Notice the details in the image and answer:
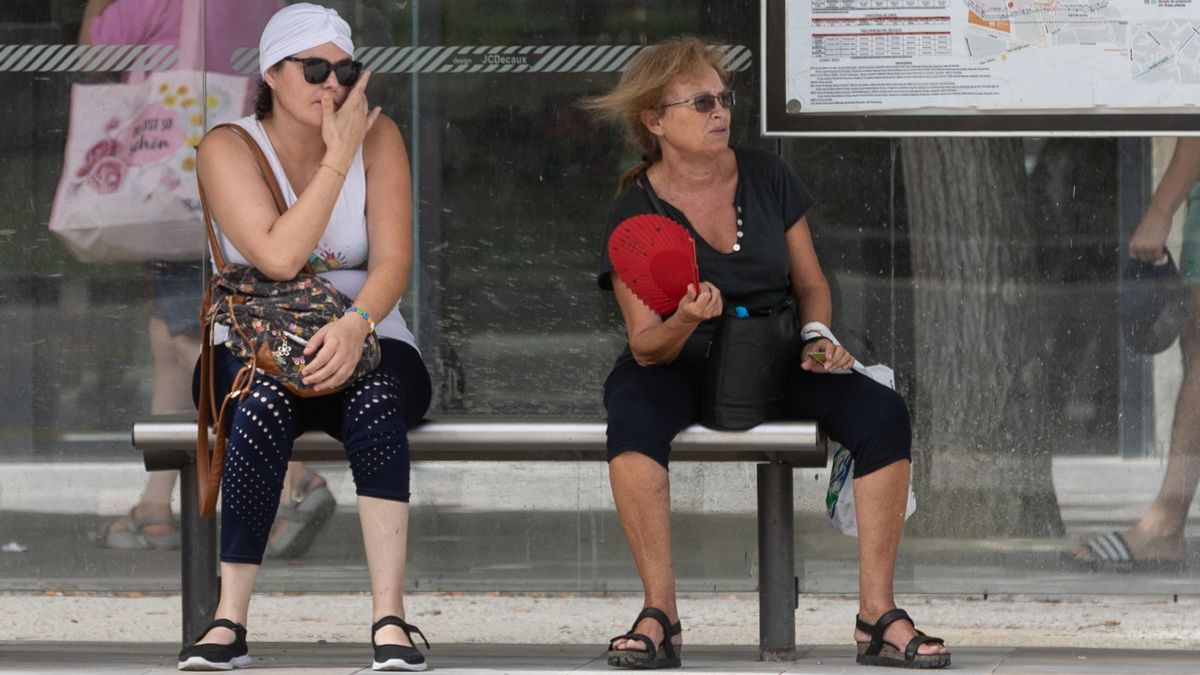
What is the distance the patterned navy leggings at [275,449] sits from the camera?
4.41 meters

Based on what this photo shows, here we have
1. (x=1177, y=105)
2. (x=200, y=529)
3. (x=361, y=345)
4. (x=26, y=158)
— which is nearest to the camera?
(x=361, y=345)

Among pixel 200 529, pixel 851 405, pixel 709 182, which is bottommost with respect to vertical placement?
pixel 200 529

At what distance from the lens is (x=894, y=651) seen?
14.7 feet

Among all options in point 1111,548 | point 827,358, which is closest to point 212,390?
point 827,358

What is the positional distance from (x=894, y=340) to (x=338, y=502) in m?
1.67

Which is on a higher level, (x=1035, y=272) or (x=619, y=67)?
(x=619, y=67)

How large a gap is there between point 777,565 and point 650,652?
0.42 m

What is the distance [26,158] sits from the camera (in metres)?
5.89

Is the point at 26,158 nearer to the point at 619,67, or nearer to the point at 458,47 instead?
the point at 458,47

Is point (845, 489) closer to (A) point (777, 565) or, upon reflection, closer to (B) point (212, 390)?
(A) point (777, 565)

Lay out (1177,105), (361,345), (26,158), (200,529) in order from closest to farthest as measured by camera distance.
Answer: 1. (361,345)
2. (200,529)
3. (1177,105)
4. (26,158)

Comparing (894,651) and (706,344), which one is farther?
(706,344)

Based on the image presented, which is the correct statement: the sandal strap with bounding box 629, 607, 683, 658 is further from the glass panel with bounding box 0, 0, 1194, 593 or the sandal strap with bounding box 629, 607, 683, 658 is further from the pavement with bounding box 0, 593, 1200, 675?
the glass panel with bounding box 0, 0, 1194, 593

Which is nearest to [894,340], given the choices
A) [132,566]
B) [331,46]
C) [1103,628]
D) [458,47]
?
[1103,628]
